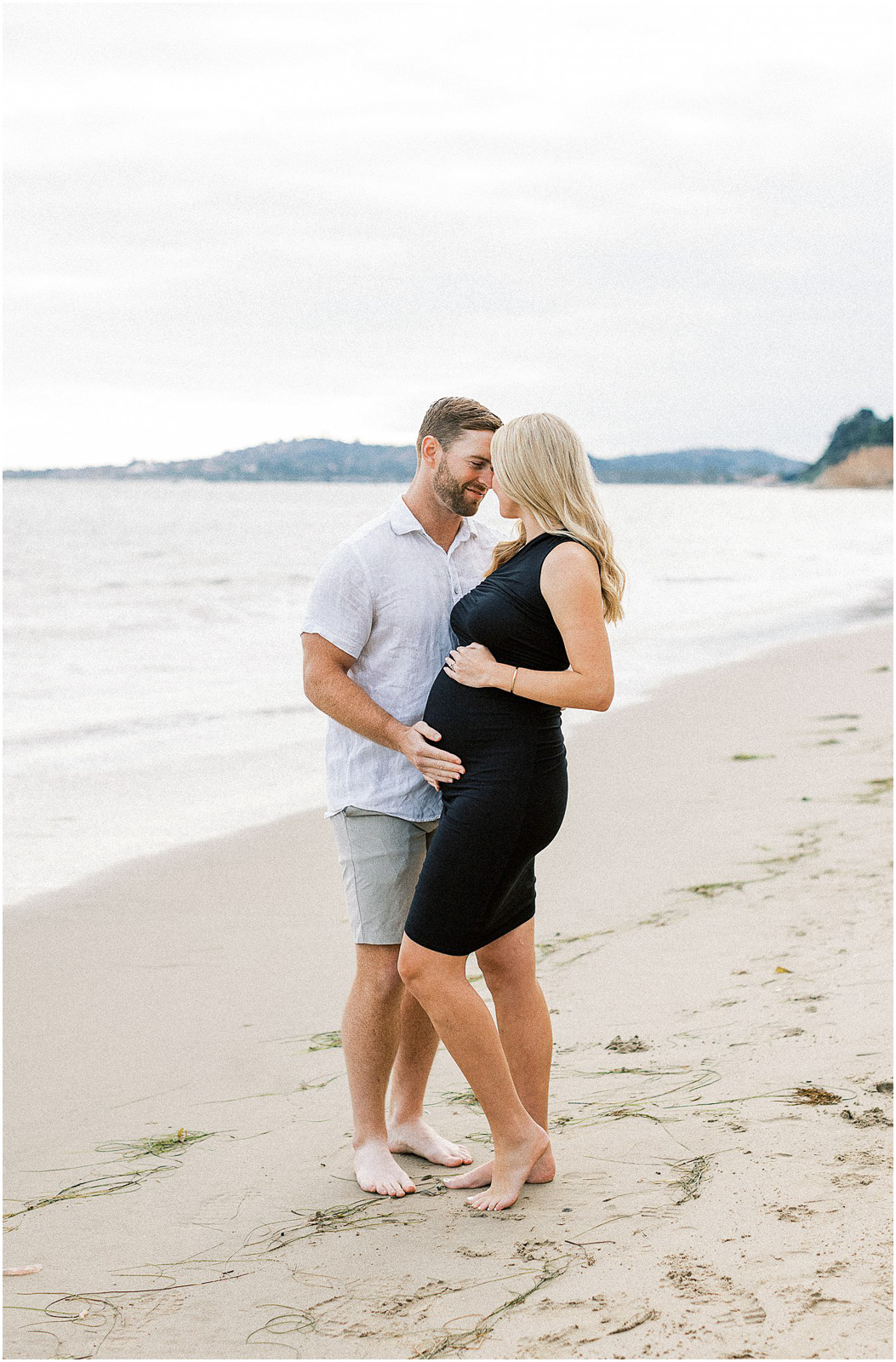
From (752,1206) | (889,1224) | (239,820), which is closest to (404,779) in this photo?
(752,1206)

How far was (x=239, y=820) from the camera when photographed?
7.59 m

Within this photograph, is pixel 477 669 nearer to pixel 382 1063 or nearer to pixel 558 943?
pixel 382 1063

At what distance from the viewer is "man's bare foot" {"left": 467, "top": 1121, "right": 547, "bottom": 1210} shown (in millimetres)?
3072

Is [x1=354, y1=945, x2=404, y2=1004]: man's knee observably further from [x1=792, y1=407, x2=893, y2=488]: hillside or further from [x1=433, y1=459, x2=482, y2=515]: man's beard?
[x1=792, y1=407, x2=893, y2=488]: hillside

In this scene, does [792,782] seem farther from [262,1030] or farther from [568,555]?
[568,555]

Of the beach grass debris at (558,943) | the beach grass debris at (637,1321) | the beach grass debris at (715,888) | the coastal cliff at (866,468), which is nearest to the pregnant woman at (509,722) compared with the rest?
the beach grass debris at (637,1321)

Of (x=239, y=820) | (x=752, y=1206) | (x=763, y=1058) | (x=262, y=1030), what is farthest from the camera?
(x=239, y=820)

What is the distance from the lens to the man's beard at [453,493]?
10.9 ft

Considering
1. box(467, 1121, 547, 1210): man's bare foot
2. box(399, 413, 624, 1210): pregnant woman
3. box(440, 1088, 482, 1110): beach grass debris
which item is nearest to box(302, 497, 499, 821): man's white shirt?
box(399, 413, 624, 1210): pregnant woman

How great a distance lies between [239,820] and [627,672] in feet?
24.2

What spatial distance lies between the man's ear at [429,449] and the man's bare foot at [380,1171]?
192cm

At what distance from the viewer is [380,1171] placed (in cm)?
330

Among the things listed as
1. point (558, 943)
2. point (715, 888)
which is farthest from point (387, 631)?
point (715, 888)

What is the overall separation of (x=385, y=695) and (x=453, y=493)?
60 cm
